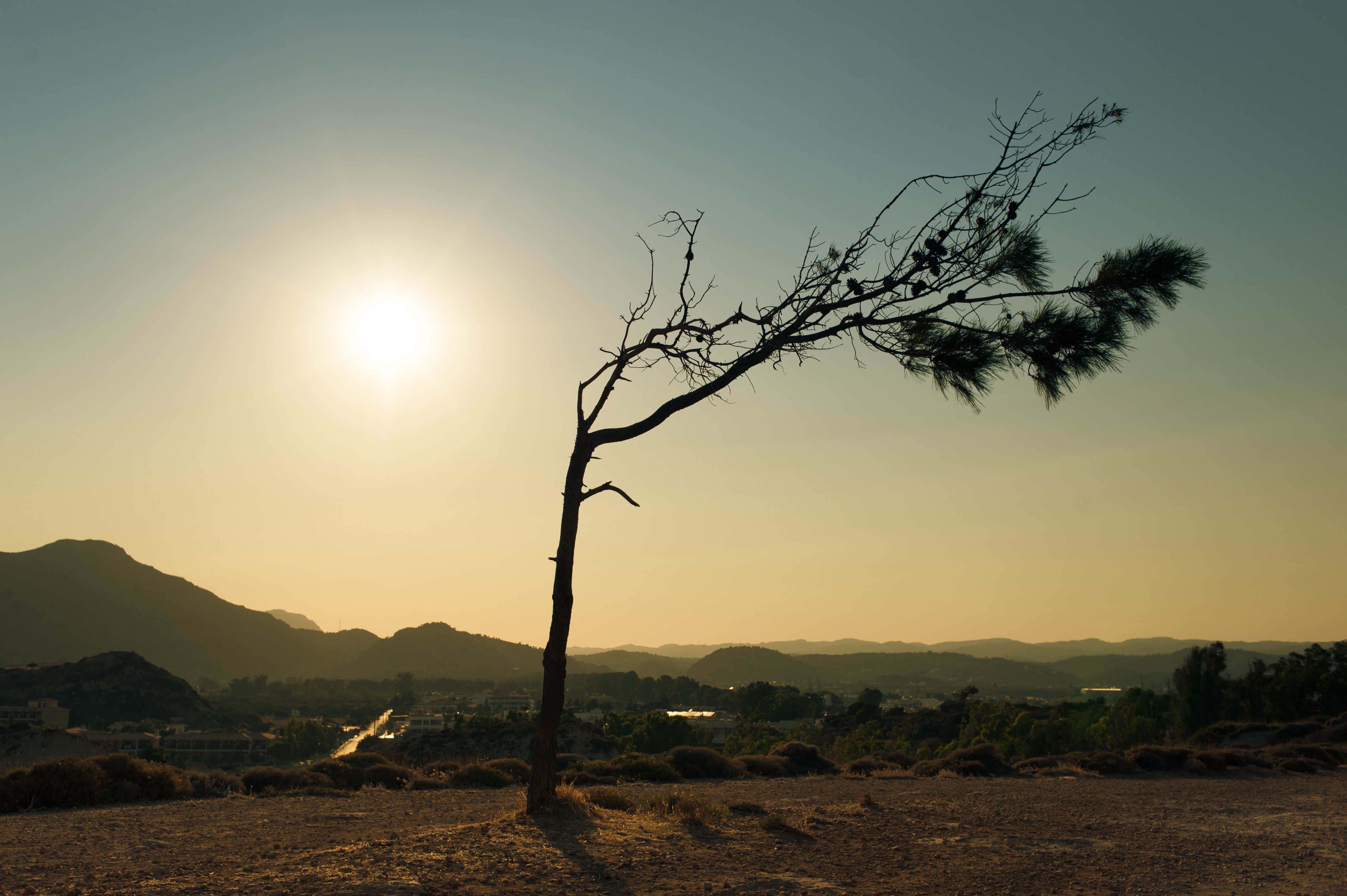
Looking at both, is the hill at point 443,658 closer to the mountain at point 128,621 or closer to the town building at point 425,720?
the mountain at point 128,621

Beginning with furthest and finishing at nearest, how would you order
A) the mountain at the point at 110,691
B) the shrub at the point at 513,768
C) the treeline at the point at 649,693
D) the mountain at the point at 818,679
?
the mountain at the point at 818,679
the treeline at the point at 649,693
the mountain at the point at 110,691
the shrub at the point at 513,768

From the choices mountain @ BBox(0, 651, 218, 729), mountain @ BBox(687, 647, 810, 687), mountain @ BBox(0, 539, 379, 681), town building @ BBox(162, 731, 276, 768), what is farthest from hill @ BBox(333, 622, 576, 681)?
town building @ BBox(162, 731, 276, 768)

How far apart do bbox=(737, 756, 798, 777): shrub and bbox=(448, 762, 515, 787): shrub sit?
16.7 ft

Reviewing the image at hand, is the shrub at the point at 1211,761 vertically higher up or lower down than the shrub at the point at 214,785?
lower down

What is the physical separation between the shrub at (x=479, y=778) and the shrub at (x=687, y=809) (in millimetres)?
5902

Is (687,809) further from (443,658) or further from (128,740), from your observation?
(443,658)

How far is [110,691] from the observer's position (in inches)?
2532

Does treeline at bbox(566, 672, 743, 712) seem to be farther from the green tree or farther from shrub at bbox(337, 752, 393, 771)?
shrub at bbox(337, 752, 393, 771)

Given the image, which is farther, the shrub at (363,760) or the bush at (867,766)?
the bush at (867,766)

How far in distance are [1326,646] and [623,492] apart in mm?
51803

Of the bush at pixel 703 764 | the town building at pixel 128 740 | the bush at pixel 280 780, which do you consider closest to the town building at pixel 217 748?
the town building at pixel 128 740

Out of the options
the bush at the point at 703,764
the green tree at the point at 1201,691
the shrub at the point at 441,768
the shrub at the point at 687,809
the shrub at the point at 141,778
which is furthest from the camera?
the green tree at the point at 1201,691

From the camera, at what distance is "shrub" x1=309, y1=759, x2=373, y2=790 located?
1390cm

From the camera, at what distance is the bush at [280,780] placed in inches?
501
